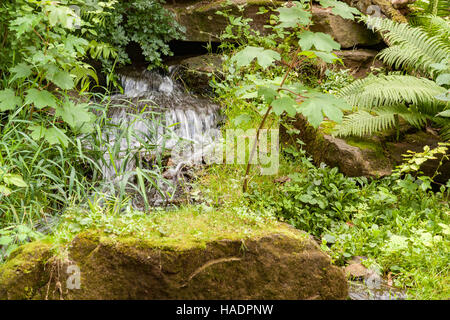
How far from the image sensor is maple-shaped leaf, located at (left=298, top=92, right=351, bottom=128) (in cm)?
221

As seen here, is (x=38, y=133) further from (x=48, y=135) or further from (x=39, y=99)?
(x=39, y=99)

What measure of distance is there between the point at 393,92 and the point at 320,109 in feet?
6.23

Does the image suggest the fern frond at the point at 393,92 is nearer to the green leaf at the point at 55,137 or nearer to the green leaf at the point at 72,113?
the green leaf at the point at 72,113

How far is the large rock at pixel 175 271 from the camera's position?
1.94 metres

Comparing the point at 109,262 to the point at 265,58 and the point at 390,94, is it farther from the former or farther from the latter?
the point at 390,94

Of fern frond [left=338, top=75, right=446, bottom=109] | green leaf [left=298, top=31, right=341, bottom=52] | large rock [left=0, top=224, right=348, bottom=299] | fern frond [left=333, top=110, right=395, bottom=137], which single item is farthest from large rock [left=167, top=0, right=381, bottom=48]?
large rock [left=0, top=224, right=348, bottom=299]

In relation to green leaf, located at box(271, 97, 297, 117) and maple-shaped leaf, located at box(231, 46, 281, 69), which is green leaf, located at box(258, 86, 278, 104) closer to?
green leaf, located at box(271, 97, 297, 117)

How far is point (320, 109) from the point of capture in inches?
88.7

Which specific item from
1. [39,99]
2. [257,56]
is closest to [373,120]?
[257,56]

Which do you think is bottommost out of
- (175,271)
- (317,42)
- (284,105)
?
(175,271)

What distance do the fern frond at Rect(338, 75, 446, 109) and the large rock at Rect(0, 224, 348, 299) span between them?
227 centimetres

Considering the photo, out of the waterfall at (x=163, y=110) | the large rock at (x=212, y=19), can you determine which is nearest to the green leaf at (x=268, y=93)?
the waterfall at (x=163, y=110)

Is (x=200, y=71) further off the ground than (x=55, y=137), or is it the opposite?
(x=55, y=137)
